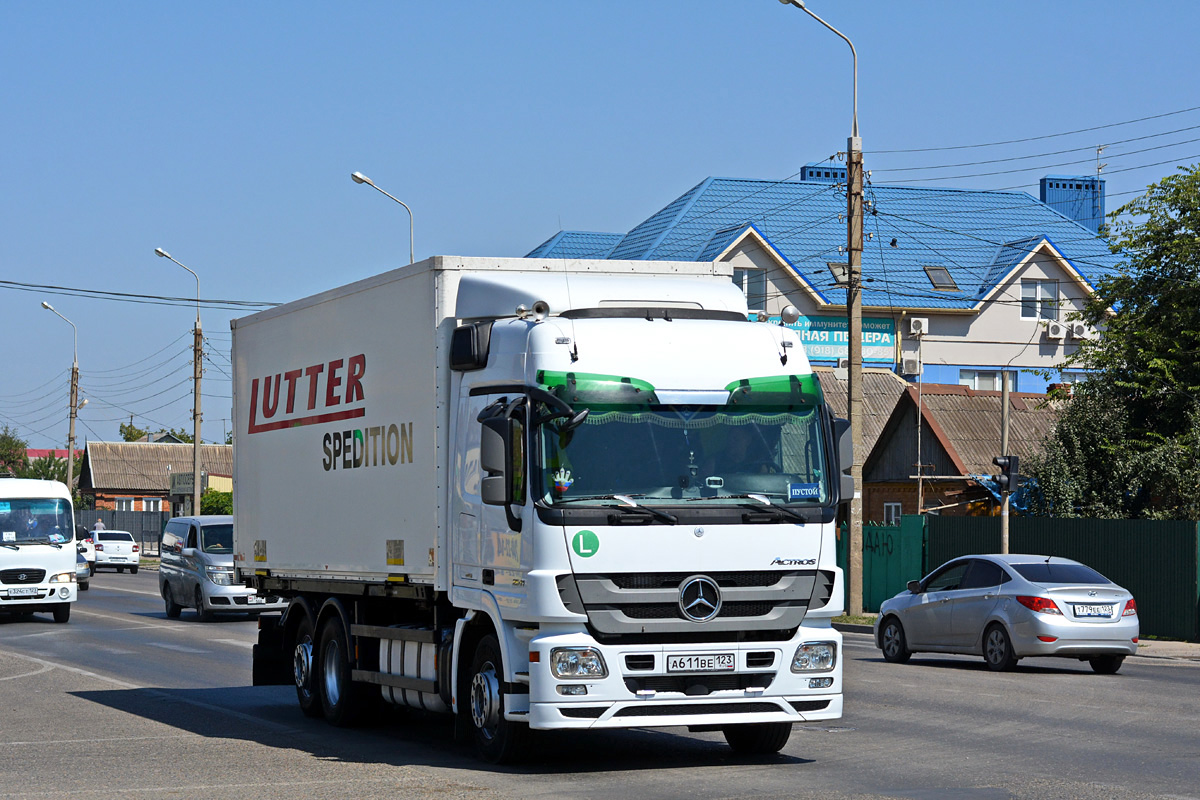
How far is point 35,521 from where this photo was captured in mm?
28828

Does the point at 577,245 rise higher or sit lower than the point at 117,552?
higher

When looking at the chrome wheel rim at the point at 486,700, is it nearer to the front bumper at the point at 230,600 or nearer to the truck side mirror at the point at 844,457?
the truck side mirror at the point at 844,457

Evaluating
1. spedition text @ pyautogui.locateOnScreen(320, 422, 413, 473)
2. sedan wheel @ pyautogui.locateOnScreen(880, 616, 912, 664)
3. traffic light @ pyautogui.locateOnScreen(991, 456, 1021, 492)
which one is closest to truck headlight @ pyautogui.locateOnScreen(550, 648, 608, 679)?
spedition text @ pyautogui.locateOnScreen(320, 422, 413, 473)

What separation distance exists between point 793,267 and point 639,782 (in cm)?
4555

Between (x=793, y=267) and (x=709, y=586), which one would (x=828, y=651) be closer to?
(x=709, y=586)

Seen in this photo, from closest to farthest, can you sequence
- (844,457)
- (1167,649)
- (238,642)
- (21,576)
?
1. (844,457)
2. (238,642)
3. (1167,649)
4. (21,576)

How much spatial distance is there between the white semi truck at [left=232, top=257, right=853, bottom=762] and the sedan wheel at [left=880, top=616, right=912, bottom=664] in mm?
9860

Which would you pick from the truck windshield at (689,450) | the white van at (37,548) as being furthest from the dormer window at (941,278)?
the truck windshield at (689,450)

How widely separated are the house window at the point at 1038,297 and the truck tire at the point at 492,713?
4741 centimetres

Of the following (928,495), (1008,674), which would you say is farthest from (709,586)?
(928,495)

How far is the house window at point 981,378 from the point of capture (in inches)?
2223

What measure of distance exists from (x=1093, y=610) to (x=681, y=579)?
10444 mm

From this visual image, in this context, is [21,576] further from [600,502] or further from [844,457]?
[844,457]

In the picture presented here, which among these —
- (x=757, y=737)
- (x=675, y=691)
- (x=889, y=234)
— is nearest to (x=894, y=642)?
(x=757, y=737)
